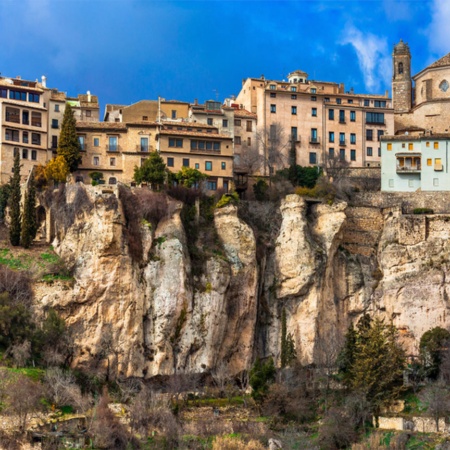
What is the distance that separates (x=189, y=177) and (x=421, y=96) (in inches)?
902

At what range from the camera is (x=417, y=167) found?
82.2m

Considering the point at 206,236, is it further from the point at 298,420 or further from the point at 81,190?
the point at 298,420

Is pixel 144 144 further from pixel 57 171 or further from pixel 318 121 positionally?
pixel 318 121

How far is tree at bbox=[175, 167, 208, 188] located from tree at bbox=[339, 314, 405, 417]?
1596 cm

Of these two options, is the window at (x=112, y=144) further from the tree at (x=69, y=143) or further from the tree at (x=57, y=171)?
the tree at (x=57, y=171)

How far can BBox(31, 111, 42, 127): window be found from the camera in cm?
8085

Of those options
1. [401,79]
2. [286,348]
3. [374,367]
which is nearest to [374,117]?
[401,79]

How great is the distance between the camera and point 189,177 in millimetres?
78062

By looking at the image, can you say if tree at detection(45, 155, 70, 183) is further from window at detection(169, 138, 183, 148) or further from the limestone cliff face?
window at detection(169, 138, 183, 148)

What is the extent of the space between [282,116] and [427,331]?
71.9 ft

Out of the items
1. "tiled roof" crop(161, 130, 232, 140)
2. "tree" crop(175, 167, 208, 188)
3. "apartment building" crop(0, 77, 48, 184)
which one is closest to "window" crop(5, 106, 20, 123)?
"apartment building" crop(0, 77, 48, 184)

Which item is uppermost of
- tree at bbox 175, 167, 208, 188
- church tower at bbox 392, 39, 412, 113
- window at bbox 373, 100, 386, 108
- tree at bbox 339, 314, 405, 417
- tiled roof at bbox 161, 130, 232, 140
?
church tower at bbox 392, 39, 412, 113

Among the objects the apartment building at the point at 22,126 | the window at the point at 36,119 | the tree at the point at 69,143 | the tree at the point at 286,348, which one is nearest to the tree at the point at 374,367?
the tree at the point at 286,348

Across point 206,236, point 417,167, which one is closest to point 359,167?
point 417,167
